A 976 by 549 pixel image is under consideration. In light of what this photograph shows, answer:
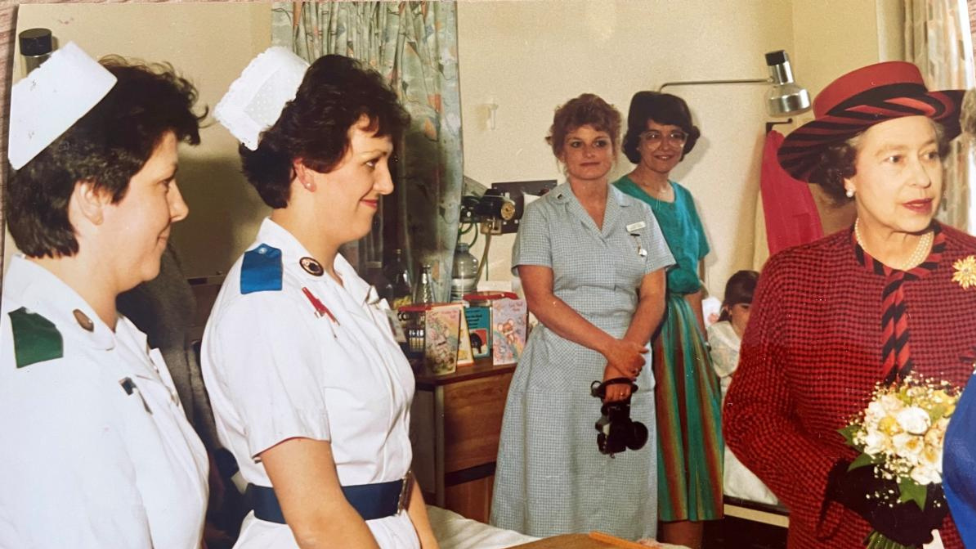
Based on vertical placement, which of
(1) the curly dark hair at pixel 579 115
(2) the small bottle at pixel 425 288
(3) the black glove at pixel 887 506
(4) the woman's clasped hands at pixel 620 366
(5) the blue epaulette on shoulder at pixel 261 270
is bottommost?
(3) the black glove at pixel 887 506

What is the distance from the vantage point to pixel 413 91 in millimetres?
1148

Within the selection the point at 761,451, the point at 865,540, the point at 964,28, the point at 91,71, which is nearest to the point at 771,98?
the point at 964,28

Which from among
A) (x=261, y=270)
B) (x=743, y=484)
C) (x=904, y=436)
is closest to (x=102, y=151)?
(x=261, y=270)

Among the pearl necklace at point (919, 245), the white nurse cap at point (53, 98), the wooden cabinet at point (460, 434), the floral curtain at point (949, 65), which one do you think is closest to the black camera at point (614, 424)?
the wooden cabinet at point (460, 434)

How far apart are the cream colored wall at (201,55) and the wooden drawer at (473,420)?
0.33 metres

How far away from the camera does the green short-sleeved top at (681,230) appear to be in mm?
1206

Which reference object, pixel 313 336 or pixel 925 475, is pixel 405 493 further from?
pixel 925 475

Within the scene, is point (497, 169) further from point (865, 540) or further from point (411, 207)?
point (865, 540)

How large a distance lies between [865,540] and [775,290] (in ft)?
1.07

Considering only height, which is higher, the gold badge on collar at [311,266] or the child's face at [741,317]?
the gold badge on collar at [311,266]

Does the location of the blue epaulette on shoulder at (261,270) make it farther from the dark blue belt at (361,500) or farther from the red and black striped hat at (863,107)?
the red and black striped hat at (863,107)

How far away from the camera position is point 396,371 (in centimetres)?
109

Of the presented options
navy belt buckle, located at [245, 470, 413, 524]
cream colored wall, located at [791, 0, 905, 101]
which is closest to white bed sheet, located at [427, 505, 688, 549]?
navy belt buckle, located at [245, 470, 413, 524]

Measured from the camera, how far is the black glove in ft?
3.69
